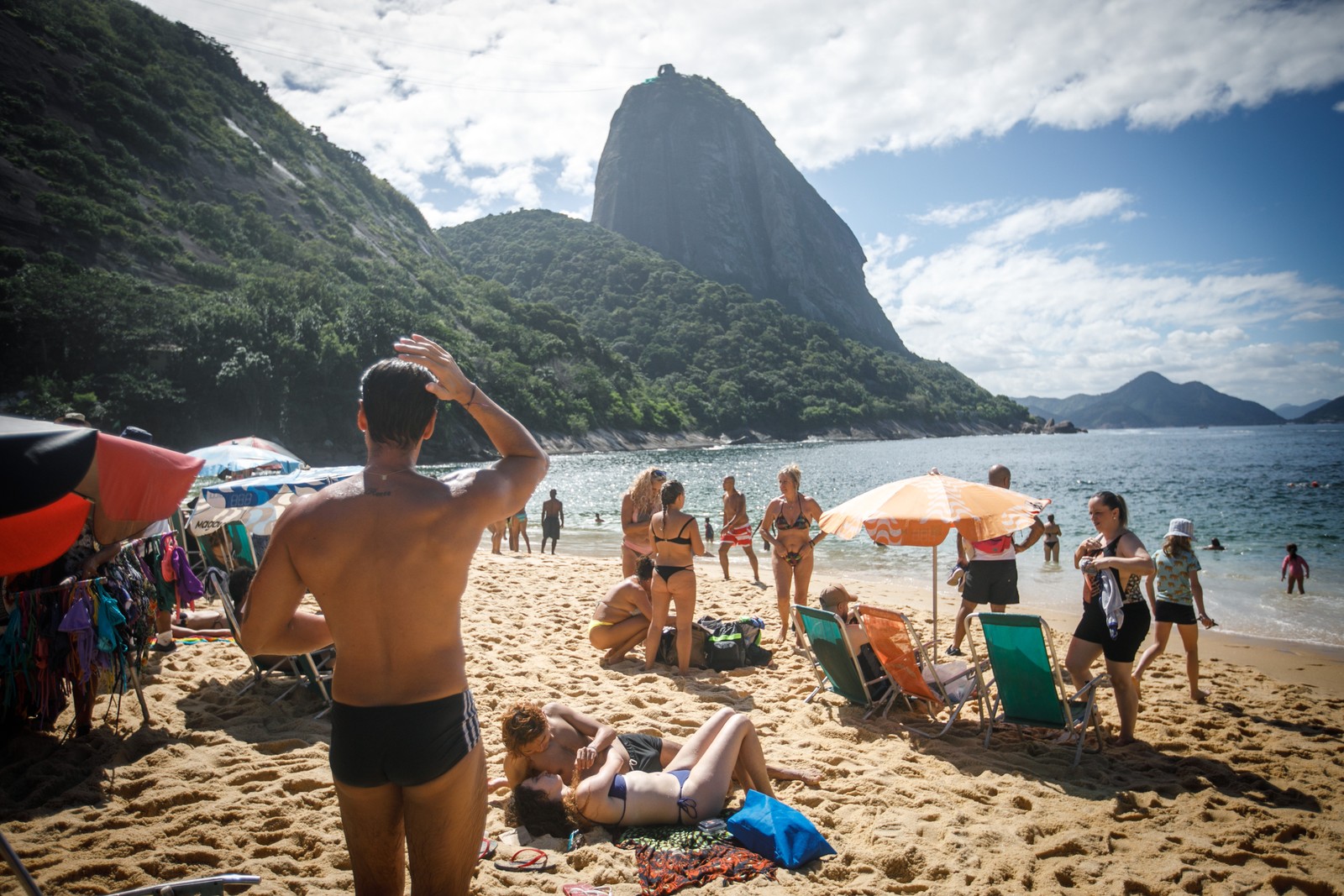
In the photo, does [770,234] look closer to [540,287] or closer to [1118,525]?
[540,287]

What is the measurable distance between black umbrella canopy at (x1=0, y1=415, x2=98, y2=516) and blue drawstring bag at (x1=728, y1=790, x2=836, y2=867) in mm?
2904

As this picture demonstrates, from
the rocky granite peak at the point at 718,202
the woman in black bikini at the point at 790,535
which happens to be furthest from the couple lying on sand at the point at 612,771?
the rocky granite peak at the point at 718,202

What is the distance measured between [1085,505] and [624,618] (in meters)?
30.8

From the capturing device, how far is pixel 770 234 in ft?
516

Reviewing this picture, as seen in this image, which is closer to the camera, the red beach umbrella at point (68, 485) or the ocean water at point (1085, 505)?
the red beach umbrella at point (68, 485)

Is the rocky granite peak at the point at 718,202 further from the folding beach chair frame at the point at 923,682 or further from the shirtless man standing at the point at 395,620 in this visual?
the shirtless man standing at the point at 395,620

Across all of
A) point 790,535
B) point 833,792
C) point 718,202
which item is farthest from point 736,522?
point 718,202

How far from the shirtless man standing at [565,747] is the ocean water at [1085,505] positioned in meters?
7.94

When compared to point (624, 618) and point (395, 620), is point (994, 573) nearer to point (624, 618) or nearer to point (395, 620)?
point (624, 618)

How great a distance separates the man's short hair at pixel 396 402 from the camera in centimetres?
175

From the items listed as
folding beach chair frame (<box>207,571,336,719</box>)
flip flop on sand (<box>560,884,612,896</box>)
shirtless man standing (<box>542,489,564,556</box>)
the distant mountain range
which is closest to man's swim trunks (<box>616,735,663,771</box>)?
flip flop on sand (<box>560,884,612,896</box>)

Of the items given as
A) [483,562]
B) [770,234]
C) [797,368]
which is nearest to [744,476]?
[483,562]

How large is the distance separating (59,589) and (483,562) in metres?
8.49

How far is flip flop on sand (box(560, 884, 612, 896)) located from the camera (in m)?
2.85
